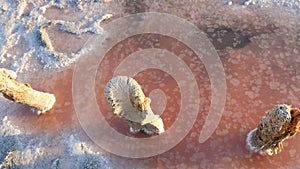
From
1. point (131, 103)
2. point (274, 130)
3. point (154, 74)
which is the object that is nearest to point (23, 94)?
point (131, 103)

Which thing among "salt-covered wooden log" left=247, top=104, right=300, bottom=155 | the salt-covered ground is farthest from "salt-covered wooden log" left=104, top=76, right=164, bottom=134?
"salt-covered wooden log" left=247, top=104, right=300, bottom=155

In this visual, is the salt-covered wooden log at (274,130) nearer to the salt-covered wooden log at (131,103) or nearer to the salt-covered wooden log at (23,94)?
the salt-covered wooden log at (131,103)

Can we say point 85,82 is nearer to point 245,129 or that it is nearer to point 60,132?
point 60,132

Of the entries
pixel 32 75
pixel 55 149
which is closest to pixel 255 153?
pixel 55 149

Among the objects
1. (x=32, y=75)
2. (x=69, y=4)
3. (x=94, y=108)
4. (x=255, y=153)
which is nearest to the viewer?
(x=255, y=153)

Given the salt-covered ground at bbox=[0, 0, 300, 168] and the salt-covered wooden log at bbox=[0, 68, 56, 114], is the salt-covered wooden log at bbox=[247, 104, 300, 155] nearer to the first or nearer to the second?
the salt-covered ground at bbox=[0, 0, 300, 168]

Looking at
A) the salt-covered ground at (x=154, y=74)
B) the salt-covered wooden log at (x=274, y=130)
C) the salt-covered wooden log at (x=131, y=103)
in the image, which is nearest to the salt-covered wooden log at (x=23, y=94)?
the salt-covered ground at (x=154, y=74)
